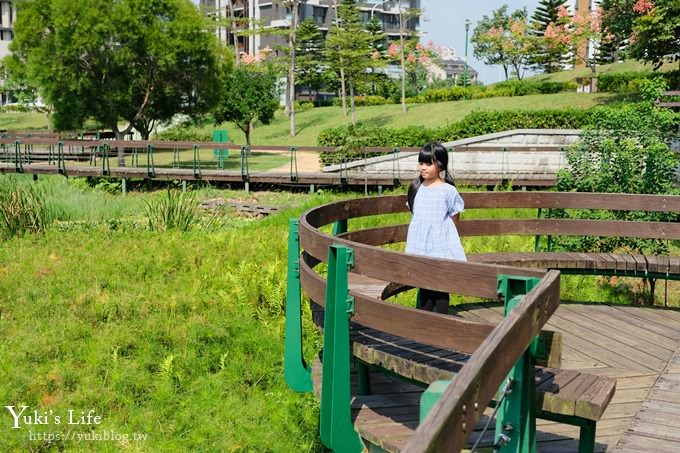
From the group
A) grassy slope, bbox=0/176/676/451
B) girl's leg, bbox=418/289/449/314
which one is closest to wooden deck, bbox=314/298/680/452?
girl's leg, bbox=418/289/449/314

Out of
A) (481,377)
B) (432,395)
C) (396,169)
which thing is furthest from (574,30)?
(432,395)

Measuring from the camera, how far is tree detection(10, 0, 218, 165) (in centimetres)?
3084

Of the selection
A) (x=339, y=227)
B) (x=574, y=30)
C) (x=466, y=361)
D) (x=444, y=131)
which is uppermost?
(x=574, y=30)

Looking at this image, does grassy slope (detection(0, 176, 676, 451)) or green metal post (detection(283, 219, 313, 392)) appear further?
grassy slope (detection(0, 176, 676, 451))

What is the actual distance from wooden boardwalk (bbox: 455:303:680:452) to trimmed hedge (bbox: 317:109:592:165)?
19.0 metres

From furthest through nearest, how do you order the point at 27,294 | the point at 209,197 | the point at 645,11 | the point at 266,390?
the point at 645,11, the point at 209,197, the point at 27,294, the point at 266,390

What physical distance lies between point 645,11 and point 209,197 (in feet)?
54.2

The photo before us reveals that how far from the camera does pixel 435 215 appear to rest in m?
5.14

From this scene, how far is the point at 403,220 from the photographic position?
13.4 metres

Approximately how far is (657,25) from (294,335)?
2531 centimetres

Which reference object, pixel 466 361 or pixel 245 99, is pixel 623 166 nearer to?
pixel 466 361

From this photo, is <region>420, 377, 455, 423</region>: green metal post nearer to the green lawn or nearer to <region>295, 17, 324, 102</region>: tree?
the green lawn

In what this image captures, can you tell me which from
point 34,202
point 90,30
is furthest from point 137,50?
point 34,202

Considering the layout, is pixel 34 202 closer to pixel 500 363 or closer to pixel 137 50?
pixel 500 363
